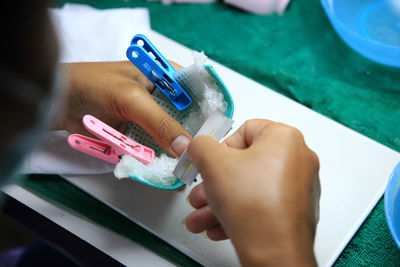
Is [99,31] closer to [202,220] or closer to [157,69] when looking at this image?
[157,69]

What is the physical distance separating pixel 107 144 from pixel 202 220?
16 cm

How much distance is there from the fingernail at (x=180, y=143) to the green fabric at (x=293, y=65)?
7.0 inches

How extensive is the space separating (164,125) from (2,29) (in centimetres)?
29

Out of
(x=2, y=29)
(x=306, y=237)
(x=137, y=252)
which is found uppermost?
(x=2, y=29)

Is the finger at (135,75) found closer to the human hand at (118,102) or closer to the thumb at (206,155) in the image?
the human hand at (118,102)

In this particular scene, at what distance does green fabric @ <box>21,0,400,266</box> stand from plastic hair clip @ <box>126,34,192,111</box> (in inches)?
8.4

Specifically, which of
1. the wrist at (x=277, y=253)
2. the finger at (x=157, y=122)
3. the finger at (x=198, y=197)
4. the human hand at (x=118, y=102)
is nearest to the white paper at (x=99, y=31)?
the human hand at (x=118, y=102)

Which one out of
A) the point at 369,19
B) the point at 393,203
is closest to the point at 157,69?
the point at 393,203

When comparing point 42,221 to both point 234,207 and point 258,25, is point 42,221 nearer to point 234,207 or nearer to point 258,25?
point 234,207

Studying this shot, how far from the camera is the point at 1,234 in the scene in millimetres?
554

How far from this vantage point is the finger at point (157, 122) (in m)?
0.47

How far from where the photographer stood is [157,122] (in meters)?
0.49

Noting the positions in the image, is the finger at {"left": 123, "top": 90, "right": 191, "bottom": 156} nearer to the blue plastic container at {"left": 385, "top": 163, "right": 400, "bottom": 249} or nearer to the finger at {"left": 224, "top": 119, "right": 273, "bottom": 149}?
the finger at {"left": 224, "top": 119, "right": 273, "bottom": 149}

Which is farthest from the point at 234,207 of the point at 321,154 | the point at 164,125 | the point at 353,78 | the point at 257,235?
the point at 353,78
